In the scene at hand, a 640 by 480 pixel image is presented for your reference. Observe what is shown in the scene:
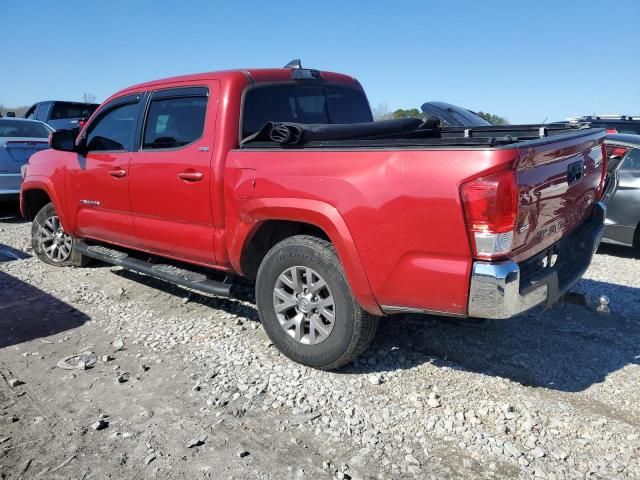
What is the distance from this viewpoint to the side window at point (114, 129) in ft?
16.0

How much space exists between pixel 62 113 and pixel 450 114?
12.3m

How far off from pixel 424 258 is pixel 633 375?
71.1 inches

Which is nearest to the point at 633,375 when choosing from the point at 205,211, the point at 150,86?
the point at 205,211

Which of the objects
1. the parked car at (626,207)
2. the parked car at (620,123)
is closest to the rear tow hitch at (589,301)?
the parked car at (626,207)

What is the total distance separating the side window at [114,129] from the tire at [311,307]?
202 cm

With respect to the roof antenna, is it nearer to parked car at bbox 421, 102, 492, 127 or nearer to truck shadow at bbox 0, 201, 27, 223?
parked car at bbox 421, 102, 492, 127

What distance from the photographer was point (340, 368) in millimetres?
3684

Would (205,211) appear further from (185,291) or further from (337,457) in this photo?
(337,457)

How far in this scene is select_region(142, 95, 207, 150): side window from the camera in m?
4.21

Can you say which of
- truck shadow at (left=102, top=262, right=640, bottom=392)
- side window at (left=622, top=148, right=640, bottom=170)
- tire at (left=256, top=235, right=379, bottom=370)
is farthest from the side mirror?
side window at (left=622, top=148, right=640, bottom=170)

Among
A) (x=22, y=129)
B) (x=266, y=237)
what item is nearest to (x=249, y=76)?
(x=266, y=237)

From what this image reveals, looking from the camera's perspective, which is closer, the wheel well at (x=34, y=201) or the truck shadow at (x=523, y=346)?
the truck shadow at (x=523, y=346)

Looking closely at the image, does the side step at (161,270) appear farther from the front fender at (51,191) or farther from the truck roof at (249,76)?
the truck roof at (249,76)

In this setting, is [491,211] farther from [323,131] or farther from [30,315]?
[30,315]
